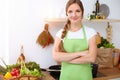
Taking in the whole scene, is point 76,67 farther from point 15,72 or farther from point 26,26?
point 26,26

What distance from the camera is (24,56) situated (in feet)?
7.18

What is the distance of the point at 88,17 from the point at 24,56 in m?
0.88

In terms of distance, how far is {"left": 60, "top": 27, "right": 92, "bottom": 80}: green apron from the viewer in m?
1.50

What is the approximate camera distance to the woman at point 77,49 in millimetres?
1490

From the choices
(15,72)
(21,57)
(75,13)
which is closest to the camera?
(75,13)

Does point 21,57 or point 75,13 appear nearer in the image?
point 75,13

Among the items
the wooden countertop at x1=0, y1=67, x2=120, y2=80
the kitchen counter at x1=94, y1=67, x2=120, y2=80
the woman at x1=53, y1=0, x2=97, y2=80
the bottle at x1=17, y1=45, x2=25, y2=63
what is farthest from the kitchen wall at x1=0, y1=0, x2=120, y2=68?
the woman at x1=53, y1=0, x2=97, y2=80

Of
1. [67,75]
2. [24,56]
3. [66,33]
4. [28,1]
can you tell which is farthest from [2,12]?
[67,75]

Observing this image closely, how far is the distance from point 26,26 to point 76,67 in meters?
0.91

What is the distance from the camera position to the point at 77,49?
152 centimetres

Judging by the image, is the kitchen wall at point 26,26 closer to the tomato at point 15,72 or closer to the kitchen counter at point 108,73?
the tomato at point 15,72

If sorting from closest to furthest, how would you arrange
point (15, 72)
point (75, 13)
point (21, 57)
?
point (75, 13)
point (15, 72)
point (21, 57)

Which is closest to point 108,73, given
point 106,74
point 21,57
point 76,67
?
point 106,74

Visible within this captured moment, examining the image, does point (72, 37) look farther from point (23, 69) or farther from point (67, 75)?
point (23, 69)
